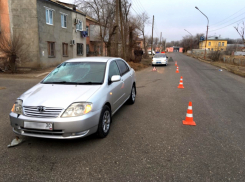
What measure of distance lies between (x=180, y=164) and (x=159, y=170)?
1.29 ft

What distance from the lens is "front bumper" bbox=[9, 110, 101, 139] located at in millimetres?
3281

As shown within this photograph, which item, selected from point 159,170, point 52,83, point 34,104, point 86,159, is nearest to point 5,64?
point 52,83

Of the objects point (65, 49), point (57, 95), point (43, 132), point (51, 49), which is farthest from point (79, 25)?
point (43, 132)

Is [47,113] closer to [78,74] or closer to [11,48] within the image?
[78,74]

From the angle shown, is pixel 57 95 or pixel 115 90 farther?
pixel 115 90

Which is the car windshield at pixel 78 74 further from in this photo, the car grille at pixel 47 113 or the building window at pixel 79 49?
the building window at pixel 79 49

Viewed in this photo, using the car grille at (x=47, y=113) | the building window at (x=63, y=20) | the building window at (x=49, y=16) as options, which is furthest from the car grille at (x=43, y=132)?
the building window at (x=63, y=20)

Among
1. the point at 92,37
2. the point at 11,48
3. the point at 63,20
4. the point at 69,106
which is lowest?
the point at 69,106

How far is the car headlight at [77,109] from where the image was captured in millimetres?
3365

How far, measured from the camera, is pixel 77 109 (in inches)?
135

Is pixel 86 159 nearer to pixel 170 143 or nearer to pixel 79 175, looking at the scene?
pixel 79 175

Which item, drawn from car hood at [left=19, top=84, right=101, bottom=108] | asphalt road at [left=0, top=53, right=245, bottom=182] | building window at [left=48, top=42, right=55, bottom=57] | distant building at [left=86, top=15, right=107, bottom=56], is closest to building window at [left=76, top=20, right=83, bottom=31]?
building window at [left=48, top=42, right=55, bottom=57]

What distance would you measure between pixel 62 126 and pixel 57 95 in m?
0.69

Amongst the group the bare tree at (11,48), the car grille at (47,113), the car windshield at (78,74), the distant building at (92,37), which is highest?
the distant building at (92,37)
